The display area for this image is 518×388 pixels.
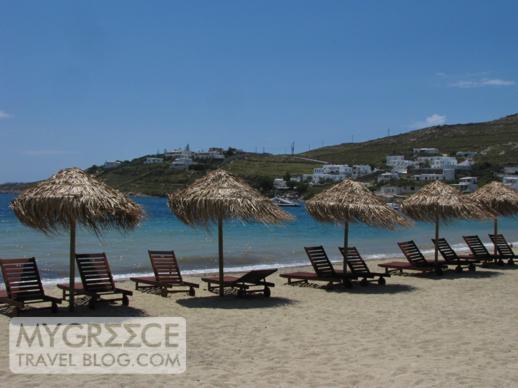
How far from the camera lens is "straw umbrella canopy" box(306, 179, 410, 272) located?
11.7 m

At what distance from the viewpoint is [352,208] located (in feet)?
38.4

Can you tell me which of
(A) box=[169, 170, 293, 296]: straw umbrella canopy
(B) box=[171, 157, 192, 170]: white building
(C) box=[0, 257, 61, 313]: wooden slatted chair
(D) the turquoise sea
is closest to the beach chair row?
(C) box=[0, 257, 61, 313]: wooden slatted chair

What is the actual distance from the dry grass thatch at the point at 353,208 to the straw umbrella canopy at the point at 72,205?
13.7 feet

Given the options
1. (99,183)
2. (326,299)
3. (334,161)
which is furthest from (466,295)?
(334,161)

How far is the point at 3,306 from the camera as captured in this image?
30.6 feet

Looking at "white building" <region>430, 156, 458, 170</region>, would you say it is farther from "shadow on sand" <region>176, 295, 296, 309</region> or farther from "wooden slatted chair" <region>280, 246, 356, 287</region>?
"shadow on sand" <region>176, 295, 296, 309</region>

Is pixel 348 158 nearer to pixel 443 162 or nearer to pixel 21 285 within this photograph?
pixel 443 162

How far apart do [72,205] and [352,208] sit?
544cm

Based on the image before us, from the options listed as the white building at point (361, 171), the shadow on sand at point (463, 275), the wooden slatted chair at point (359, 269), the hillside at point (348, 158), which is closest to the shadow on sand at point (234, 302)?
the wooden slatted chair at point (359, 269)

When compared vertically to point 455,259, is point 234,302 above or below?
below

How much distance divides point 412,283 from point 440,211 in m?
2.01

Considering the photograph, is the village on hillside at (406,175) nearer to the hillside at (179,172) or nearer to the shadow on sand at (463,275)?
the hillside at (179,172)

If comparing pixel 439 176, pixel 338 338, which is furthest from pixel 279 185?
pixel 338 338

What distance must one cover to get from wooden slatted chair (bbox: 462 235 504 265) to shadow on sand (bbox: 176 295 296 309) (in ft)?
23.8
